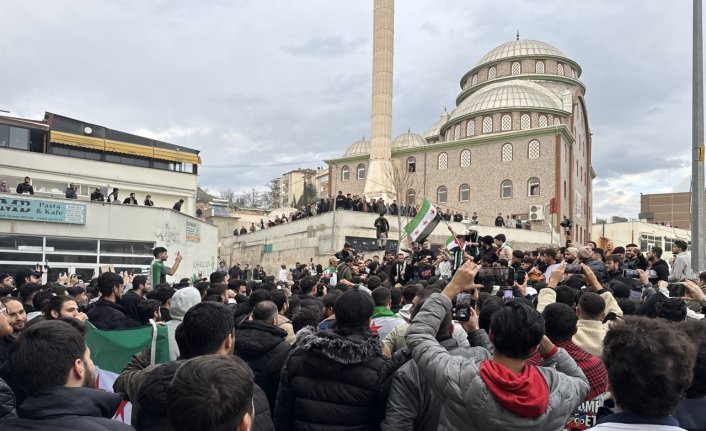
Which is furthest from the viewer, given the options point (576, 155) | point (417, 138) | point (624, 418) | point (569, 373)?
point (417, 138)

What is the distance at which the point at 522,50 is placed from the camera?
60.4 meters

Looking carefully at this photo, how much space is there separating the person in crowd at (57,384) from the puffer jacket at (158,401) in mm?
348

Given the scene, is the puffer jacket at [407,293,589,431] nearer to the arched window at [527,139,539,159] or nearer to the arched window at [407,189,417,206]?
the arched window at [527,139,539,159]

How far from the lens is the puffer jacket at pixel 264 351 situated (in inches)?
169

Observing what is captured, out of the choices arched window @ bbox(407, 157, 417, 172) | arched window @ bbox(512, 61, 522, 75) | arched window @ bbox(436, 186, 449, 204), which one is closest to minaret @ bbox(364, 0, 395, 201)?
arched window @ bbox(436, 186, 449, 204)

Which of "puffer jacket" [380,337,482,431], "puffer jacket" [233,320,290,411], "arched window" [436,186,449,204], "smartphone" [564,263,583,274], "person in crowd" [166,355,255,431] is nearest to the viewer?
"person in crowd" [166,355,255,431]

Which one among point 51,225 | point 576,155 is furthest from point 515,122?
point 51,225

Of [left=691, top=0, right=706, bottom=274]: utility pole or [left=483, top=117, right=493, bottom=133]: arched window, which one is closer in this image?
[left=691, top=0, right=706, bottom=274]: utility pole

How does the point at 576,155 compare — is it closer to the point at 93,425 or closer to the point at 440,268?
the point at 440,268

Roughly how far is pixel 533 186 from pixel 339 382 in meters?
48.9

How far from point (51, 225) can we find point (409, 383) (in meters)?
24.2

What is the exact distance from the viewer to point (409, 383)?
3.37 meters

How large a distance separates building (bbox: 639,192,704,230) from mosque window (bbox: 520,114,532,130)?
44.1 m

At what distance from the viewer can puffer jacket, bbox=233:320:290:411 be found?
169 inches
